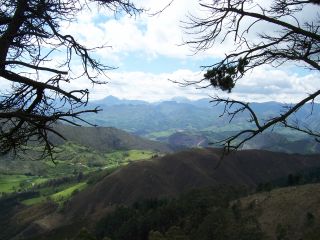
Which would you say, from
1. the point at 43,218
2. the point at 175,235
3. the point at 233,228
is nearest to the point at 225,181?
the point at 43,218

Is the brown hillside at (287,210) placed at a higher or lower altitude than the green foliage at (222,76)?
lower

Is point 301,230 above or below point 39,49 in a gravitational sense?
below

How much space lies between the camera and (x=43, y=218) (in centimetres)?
17138

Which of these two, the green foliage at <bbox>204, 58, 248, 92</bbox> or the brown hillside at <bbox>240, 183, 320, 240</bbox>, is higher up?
the green foliage at <bbox>204, 58, 248, 92</bbox>

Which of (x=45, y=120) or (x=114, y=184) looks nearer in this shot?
(x=45, y=120)

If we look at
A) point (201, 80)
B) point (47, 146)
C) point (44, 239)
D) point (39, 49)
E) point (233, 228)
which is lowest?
point (44, 239)

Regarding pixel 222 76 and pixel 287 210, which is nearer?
pixel 222 76

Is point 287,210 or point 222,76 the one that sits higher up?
Answer: point 222,76

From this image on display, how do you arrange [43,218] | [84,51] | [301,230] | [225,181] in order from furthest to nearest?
1. [225,181]
2. [43,218]
3. [301,230]
4. [84,51]

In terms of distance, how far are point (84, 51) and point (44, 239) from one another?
13158 cm

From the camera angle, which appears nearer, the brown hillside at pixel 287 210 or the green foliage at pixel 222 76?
the green foliage at pixel 222 76

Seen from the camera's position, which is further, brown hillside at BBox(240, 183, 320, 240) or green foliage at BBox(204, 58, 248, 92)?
brown hillside at BBox(240, 183, 320, 240)

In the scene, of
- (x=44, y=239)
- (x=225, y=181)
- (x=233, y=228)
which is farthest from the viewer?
(x=225, y=181)

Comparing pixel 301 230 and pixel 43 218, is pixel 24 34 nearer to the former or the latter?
pixel 301 230
